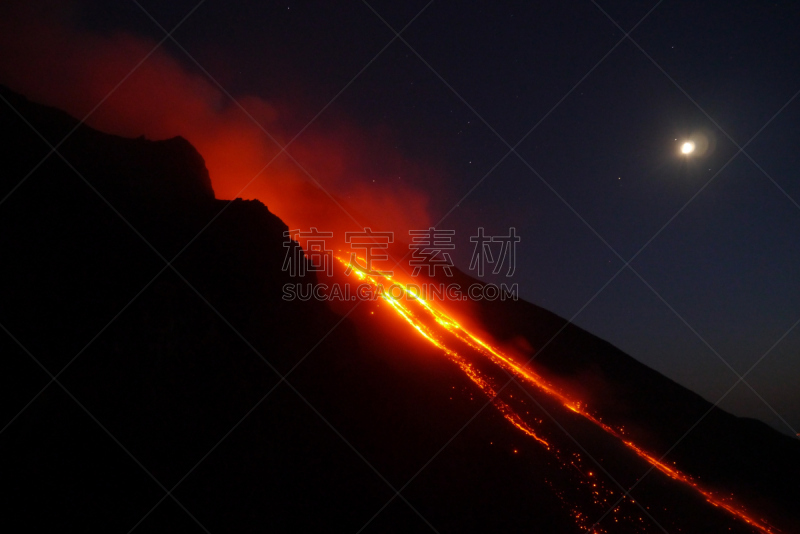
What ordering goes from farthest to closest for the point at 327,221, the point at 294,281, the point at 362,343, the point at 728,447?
the point at 327,221 < the point at 728,447 < the point at 362,343 < the point at 294,281

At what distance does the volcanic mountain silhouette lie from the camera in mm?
9500

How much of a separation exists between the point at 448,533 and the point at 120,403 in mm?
9327

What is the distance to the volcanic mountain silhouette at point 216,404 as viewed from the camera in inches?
374

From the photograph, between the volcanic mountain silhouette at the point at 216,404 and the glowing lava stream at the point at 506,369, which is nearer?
the volcanic mountain silhouette at the point at 216,404

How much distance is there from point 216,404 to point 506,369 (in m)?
15.7

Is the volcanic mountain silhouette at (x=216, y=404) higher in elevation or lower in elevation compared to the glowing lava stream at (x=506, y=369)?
lower

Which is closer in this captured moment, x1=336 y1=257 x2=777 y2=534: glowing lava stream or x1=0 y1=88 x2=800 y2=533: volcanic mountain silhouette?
x1=0 y1=88 x2=800 y2=533: volcanic mountain silhouette

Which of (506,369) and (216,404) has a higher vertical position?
(506,369)

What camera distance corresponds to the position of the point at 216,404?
448 inches

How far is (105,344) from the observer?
10.5 meters

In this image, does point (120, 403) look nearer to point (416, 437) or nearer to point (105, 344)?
point (105, 344)

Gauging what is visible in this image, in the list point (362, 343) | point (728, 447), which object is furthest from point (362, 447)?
point (728, 447)

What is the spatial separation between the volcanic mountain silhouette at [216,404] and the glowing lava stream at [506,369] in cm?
58

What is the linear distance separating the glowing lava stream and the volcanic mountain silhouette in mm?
583
